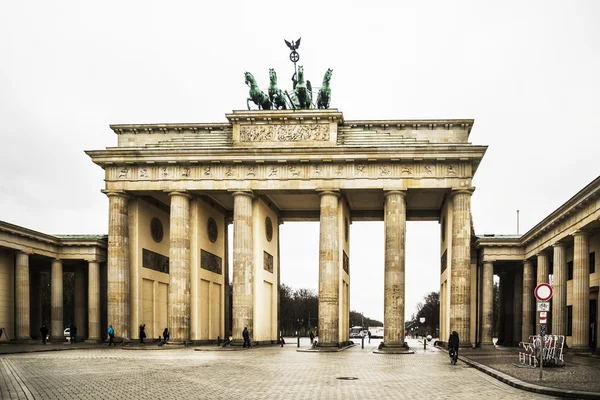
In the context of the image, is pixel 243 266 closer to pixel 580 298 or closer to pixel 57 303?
pixel 57 303

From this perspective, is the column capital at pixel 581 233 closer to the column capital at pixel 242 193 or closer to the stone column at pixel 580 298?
the stone column at pixel 580 298

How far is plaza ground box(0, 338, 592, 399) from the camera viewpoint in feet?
56.1

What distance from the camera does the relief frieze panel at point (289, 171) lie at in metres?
44.6

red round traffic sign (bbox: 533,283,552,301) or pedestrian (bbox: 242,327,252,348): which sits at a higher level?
red round traffic sign (bbox: 533,283,552,301)

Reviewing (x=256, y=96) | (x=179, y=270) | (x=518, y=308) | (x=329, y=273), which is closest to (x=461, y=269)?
(x=329, y=273)

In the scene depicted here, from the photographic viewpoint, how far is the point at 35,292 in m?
57.0

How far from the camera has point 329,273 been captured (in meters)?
44.3

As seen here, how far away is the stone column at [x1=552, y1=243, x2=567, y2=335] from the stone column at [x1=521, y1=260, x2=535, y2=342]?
9.18 m

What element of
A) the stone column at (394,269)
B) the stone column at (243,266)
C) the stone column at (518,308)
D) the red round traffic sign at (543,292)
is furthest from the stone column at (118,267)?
the red round traffic sign at (543,292)

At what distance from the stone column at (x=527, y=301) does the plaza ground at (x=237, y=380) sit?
2347cm

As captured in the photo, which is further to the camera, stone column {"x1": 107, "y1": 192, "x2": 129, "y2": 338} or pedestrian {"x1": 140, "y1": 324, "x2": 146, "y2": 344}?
pedestrian {"x1": 140, "y1": 324, "x2": 146, "y2": 344}

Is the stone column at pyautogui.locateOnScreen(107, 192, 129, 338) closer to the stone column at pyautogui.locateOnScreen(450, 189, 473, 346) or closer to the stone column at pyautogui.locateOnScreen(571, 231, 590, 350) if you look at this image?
the stone column at pyautogui.locateOnScreen(450, 189, 473, 346)

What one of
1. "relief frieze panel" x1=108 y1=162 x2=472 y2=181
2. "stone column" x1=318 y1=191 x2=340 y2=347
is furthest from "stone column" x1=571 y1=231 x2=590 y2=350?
"stone column" x1=318 y1=191 x2=340 y2=347

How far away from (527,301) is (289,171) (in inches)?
851
